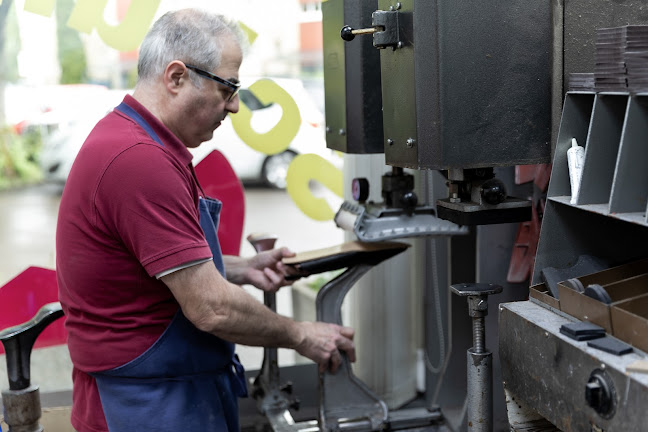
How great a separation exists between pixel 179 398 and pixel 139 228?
20.4 inches

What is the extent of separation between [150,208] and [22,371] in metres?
0.82

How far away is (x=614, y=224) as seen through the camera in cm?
185

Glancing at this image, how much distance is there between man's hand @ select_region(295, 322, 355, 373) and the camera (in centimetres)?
230

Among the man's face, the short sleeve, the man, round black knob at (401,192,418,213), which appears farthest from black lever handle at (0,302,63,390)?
round black knob at (401,192,418,213)

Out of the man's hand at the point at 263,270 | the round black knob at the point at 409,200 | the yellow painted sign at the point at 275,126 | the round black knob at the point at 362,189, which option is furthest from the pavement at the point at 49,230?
the round black knob at the point at 409,200

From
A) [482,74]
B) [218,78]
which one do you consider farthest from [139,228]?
[482,74]

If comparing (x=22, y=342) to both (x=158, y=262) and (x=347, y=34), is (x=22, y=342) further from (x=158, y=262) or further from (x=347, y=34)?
(x=347, y=34)

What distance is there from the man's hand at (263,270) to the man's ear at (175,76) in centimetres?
73

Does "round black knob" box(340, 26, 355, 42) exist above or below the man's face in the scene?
above

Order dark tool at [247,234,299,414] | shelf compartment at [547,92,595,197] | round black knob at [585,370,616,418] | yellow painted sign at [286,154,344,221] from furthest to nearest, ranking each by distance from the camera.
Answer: yellow painted sign at [286,154,344,221]
dark tool at [247,234,299,414]
shelf compartment at [547,92,595,197]
round black knob at [585,370,616,418]

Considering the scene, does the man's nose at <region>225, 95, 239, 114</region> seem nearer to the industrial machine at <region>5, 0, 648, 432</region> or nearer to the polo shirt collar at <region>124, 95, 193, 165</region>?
the polo shirt collar at <region>124, 95, 193, 165</region>

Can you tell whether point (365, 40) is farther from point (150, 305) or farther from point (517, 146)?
point (150, 305)

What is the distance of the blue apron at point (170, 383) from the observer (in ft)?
6.74

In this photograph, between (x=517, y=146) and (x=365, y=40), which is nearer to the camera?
(x=517, y=146)
